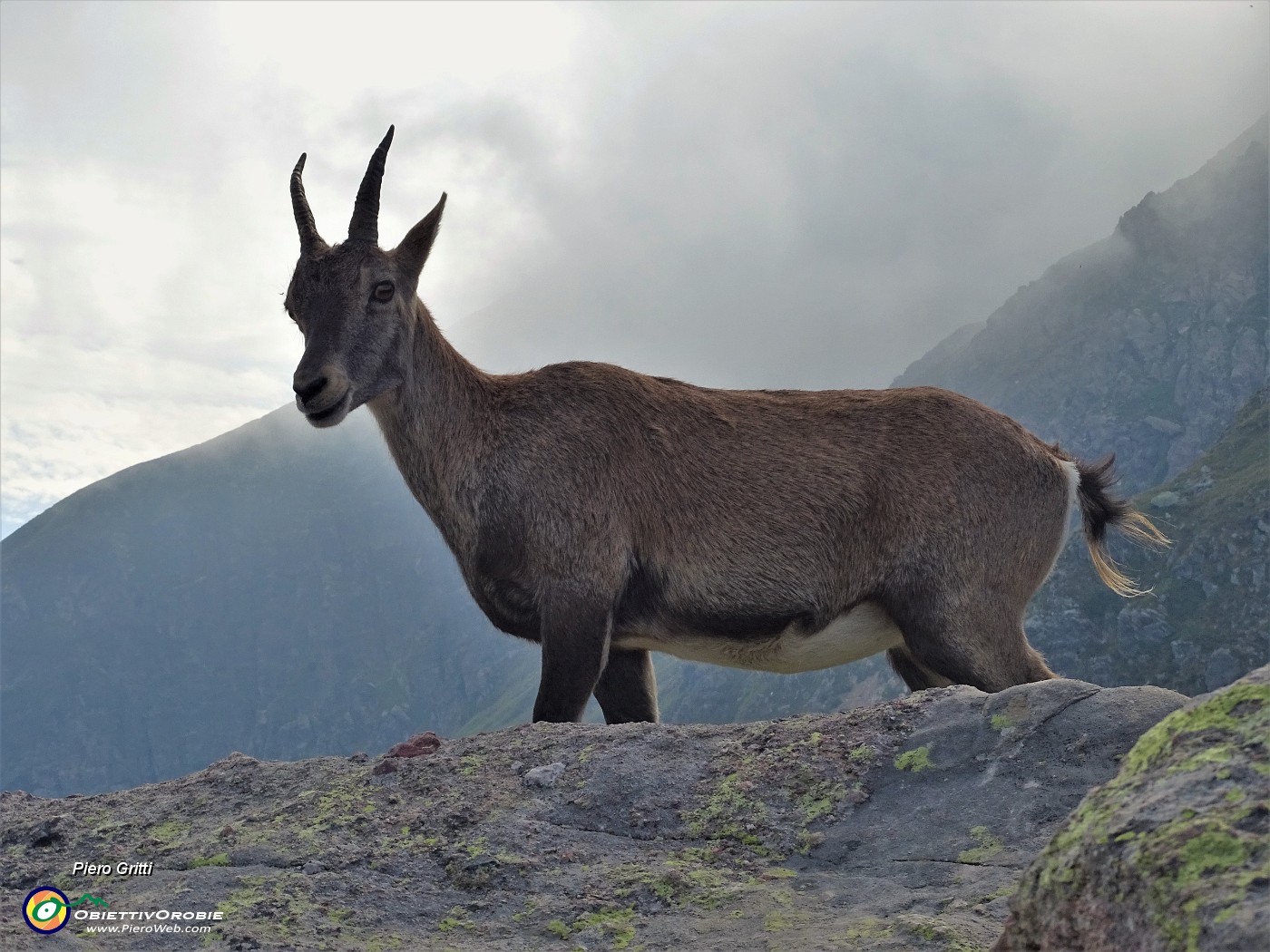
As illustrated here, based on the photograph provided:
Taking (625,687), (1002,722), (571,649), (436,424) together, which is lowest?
(1002,722)

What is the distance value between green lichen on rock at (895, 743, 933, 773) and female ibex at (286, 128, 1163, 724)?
11.3 feet

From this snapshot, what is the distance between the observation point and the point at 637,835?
6.11 metres

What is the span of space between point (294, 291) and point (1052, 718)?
304 inches

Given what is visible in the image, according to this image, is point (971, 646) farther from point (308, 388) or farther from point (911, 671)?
point (308, 388)

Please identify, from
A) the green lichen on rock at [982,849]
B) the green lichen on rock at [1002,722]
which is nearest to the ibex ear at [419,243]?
the green lichen on rock at [1002,722]

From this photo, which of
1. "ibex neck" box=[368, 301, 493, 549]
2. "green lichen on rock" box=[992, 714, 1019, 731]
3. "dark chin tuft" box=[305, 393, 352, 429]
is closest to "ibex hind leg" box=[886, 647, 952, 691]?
"green lichen on rock" box=[992, 714, 1019, 731]

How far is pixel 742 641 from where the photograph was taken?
10.2 metres

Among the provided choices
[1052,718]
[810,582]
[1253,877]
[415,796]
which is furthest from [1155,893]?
[810,582]

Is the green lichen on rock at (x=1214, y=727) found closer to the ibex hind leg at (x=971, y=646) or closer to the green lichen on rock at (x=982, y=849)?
the green lichen on rock at (x=982, y=849)

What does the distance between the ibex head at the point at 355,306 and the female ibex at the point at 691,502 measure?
0.02 metres

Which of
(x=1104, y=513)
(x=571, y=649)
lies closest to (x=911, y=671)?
(x=1104, y=513)

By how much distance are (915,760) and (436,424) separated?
236 inches

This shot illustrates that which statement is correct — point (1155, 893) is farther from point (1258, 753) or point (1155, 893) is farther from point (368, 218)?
point (368, 218)

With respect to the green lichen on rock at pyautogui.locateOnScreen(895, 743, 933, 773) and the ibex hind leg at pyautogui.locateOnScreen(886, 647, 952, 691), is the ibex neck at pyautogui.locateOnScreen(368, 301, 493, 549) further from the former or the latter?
the green lichen on rock at pyautogui.locateOnScreen(895, 743, 933, 773)
